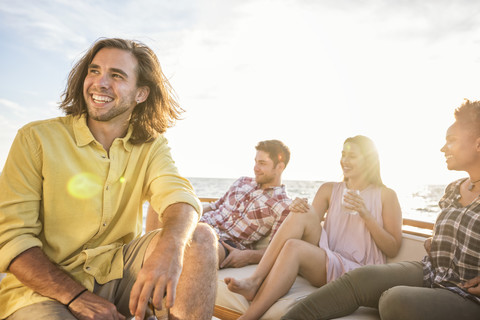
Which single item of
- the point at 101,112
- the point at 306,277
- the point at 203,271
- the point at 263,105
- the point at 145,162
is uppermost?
the point at 263,105

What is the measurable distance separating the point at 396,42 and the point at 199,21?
4774 mm

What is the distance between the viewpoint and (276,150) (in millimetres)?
3408

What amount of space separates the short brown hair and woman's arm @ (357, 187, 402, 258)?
A: 1.09 metres

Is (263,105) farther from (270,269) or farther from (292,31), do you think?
(270,269)

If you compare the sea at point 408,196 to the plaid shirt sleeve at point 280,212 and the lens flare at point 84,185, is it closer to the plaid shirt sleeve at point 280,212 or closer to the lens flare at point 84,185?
the plaid shirt sleeve at point 280,212

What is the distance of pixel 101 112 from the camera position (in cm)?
154

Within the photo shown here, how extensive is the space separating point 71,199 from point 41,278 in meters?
0.30

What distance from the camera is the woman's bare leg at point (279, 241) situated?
216 cm

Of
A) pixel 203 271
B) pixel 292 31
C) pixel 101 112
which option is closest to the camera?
pixel 203 271

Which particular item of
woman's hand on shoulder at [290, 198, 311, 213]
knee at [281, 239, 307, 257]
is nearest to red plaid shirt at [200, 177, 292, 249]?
woman's hand on shoulder at [290, 198, 311, 213]

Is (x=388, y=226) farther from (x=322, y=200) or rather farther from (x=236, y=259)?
(x=236, y=259)

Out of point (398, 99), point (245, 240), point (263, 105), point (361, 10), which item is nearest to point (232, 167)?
point (263, 105)

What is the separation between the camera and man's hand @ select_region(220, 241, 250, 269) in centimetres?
284

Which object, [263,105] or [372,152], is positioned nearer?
[372,152]
